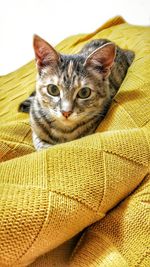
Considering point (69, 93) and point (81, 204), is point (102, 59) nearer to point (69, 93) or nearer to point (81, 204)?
point (69, 93)

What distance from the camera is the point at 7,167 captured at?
2.50ft

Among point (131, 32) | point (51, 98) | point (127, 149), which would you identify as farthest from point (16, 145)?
point (131, 32)

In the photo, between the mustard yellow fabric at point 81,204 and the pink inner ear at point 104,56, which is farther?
the pink inner ear at point 104,56

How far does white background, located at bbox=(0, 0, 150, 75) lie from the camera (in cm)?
222

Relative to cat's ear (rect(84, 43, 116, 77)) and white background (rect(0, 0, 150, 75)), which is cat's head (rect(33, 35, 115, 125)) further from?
white background (rect(0, 0, 150, 75))

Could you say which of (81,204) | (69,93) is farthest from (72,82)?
(81,204)

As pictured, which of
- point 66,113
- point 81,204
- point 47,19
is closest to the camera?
point 81,204

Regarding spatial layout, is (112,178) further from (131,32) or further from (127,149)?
(131,32)

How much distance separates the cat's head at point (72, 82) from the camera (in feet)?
3.66

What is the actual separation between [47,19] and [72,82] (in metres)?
1.61

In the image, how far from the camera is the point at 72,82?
44.9 inches

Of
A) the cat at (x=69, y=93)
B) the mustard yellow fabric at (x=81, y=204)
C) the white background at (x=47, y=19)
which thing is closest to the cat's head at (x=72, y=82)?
the cat at (x=69, y=93)

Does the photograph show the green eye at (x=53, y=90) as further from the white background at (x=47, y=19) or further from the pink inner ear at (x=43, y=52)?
the white background at (x=47, y=19)

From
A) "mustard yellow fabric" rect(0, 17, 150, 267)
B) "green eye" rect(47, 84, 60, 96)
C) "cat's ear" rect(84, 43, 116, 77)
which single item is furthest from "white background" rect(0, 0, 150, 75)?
"mustard yellow fabric" rect(0, 17, 150, 267)
